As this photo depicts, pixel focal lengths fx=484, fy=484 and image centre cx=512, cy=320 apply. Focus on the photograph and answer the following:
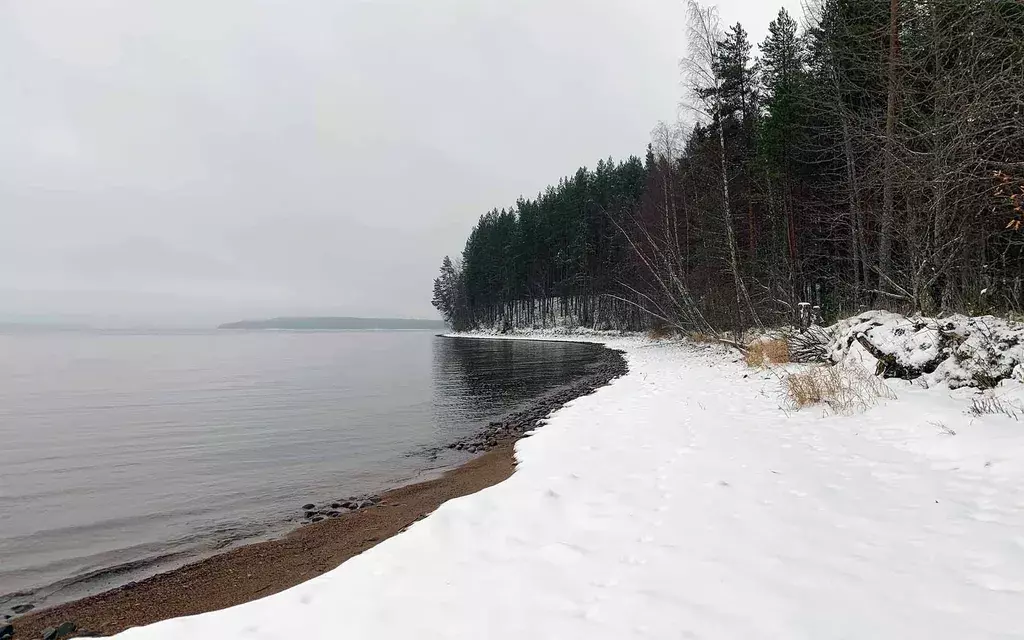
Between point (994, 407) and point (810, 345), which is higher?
point (810, 345)

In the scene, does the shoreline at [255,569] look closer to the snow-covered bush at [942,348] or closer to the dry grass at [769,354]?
the snow-covered bush at [942,348]

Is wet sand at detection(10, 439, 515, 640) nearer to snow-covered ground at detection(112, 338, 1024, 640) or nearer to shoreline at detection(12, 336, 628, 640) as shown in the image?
shoreline at detection(12, 336, 628, 640)

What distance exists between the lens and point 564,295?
60.2 meters

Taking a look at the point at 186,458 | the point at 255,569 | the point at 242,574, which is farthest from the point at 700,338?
the point at 242,574

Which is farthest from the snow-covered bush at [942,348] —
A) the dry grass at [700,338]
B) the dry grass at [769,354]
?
the dry grass at [700,338]

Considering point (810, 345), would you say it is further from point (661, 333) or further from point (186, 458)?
point (661, 333)

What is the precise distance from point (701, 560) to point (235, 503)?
22.8ft

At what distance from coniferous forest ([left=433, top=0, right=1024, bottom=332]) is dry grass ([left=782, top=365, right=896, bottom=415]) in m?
2.58

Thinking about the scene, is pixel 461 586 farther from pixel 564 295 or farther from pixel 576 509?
pixel 564 295

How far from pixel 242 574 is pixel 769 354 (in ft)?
41.9

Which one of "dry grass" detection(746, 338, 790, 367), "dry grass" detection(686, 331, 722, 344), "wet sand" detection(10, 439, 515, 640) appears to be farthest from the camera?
"dry grass" detection(686, 331, 722, 344)

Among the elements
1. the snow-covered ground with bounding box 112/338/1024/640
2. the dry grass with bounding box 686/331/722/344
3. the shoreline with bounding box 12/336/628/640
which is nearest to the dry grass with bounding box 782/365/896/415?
the snow-covered ground with bounding box 112/338/1024/640

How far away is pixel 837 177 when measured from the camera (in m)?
20.9

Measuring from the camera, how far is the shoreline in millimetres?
4207
